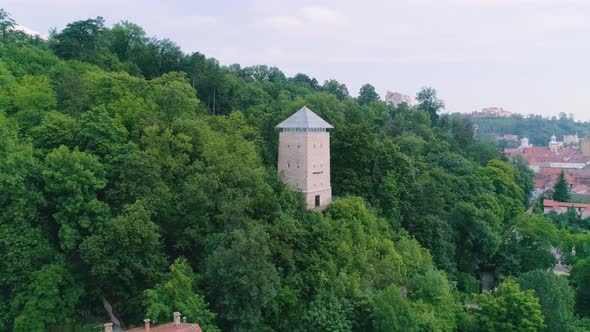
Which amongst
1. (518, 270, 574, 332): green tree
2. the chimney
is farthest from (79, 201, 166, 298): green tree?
(518, 270, 574, 332): green tree

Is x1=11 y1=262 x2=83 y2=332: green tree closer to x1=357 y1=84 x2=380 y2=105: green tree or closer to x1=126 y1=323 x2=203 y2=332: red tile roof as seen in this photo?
x1=126 y1=323 x2=203 y2=332: red tile roof

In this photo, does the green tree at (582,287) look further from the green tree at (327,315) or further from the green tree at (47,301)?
the green tree at (47,301)

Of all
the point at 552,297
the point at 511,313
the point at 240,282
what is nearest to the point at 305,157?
the point at 240,282

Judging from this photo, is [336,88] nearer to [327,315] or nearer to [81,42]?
[81,42]

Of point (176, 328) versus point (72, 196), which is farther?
point (72, 196)

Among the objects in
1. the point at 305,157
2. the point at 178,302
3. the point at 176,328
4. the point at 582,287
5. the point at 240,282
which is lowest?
the point at 582,287

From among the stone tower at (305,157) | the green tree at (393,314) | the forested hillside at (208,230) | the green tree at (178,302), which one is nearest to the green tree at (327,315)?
the forested hillside at (208,230)

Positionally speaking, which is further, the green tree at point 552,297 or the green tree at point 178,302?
the green tree at point 552,297
